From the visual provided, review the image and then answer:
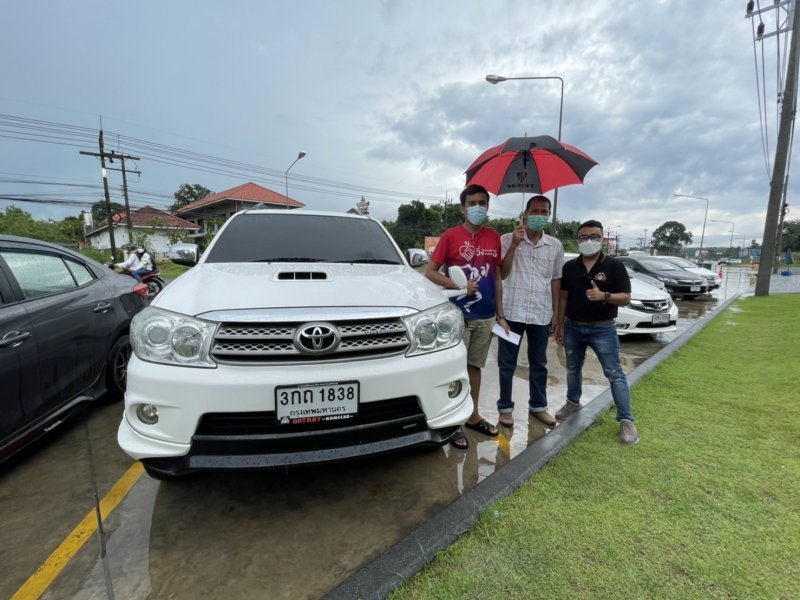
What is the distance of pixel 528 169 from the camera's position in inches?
129

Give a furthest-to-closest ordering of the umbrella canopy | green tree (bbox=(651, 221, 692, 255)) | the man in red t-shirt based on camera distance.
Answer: green tree (bbox=(651, 221, 692, 255)), the umbrella canopy, the man in red t-shirt

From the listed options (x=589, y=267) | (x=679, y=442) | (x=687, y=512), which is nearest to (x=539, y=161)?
(x=589, y=267)

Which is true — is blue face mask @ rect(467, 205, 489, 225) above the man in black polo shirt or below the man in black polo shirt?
above

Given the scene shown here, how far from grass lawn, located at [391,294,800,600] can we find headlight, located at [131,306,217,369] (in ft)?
4.21

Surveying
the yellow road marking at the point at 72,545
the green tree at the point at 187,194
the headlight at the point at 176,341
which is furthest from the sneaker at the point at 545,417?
the green tree at the point at 187,194

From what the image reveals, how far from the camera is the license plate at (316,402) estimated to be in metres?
1.75

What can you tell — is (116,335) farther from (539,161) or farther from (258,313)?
(539,161)

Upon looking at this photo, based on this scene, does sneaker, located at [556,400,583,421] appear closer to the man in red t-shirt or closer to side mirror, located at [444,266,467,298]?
the man in red t-shirt

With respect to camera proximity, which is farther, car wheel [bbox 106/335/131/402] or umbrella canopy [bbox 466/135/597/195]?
car wheel [bbox 106/335/131/402]

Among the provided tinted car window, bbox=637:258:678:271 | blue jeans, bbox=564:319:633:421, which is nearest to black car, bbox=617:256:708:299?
tinted car window, bbox=637:258:678:271

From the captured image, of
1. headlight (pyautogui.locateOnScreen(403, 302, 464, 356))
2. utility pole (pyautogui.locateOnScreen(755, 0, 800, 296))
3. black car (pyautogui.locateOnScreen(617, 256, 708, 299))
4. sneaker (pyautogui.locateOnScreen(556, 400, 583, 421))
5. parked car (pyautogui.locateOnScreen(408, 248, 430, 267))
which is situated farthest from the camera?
utility pole (pyautogui.locateOnScreen(755, 0, 800, 296))

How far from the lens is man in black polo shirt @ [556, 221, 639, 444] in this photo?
2826mm

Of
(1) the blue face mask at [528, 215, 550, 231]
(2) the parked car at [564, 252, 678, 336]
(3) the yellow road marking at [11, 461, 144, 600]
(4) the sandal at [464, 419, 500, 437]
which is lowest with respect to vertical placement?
(3) the yellow road marking at [11, 461, 144, 600]

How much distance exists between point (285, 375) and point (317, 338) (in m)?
0.21
